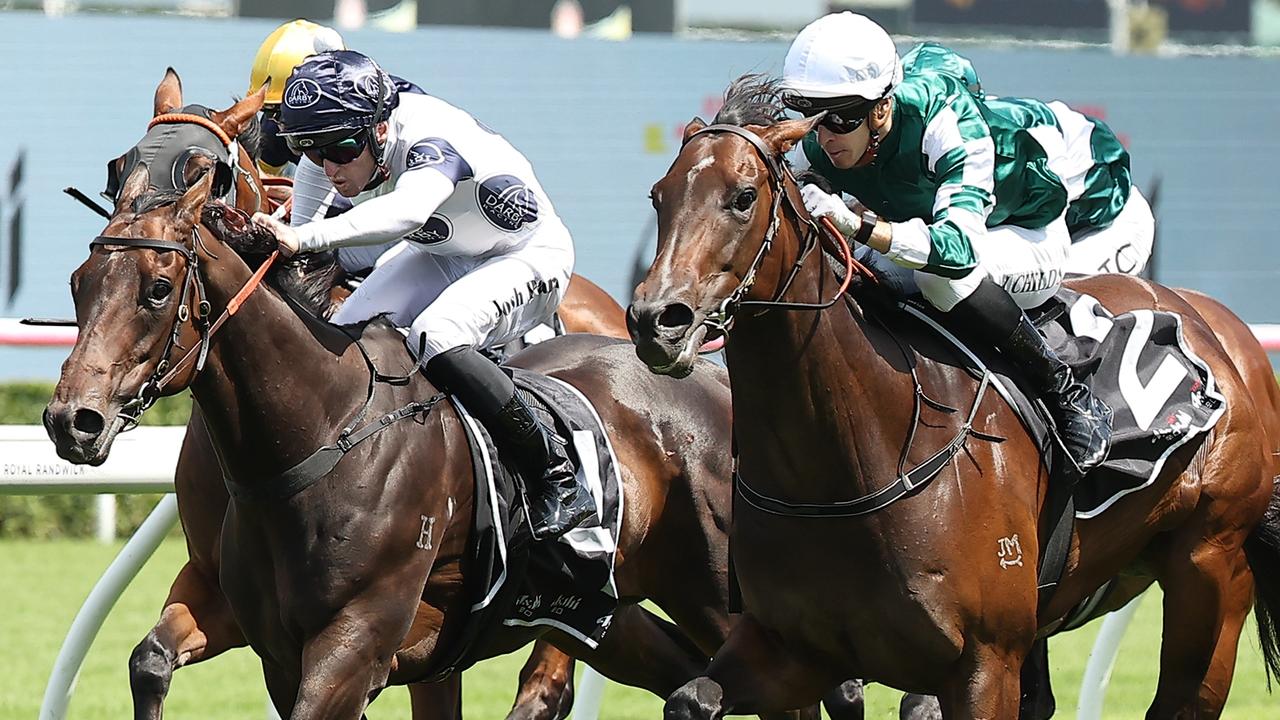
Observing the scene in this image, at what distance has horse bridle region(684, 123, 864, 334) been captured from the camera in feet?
11.5

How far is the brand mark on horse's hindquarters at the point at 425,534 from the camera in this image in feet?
13.5

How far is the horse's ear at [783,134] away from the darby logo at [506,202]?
3.05 ft

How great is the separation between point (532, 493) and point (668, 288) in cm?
116

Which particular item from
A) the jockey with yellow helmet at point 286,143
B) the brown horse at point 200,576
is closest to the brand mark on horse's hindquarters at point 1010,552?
the jockey with yellow helmet at point 286,143

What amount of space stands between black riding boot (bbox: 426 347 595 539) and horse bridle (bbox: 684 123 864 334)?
856 mm

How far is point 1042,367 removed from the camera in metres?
4.18

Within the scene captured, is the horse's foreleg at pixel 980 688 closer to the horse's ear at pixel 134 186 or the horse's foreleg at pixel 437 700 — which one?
the horse's foreleg at pixel 437 700

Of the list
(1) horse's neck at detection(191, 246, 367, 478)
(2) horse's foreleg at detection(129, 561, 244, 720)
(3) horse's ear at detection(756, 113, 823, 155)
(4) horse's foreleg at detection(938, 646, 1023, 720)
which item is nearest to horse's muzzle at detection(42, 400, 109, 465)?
(1) horse's neck at detection(191, 246, 367, 478)

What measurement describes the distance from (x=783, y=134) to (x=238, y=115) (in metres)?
1.16

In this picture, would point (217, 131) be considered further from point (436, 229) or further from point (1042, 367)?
point (1042, 367)

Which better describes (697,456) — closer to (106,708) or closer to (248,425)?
(248,425)

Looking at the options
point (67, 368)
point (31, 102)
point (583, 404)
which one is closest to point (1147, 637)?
point (583, 404)

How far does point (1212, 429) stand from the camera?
464 cm

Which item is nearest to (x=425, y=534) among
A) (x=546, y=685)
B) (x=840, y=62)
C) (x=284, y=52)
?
(x=840, y=62)
